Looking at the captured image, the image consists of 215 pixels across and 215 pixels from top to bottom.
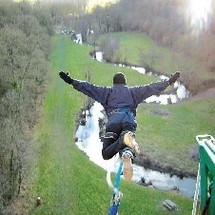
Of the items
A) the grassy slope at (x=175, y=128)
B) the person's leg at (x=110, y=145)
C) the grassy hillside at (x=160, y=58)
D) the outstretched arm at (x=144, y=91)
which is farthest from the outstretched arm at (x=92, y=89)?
the grassy hillside at (x=160, y=58)

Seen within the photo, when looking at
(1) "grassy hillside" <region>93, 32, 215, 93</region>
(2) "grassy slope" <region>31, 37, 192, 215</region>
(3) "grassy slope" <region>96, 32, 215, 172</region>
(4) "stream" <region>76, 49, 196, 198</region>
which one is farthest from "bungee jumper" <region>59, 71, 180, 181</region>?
(1) "grassy hillside" <region>93, 32, 215, 93</region>

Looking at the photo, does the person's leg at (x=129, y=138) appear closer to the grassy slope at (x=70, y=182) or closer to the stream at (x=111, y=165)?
the stream at (x=111, y=165)

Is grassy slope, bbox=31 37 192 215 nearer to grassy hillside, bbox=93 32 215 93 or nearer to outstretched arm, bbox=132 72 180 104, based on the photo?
grassy hillside, bbox=93 32 215 93

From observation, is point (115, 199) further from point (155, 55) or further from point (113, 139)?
point (155, 55)

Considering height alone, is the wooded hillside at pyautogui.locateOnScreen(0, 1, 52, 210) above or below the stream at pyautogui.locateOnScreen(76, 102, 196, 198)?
above

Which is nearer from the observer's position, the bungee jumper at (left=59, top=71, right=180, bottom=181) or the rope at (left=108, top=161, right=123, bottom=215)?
the rope at (left=108, top=161, right=123, bottom=215)

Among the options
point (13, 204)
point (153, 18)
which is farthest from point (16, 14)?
point (153, 18)

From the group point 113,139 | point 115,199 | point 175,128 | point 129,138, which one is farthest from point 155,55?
point 115,199
